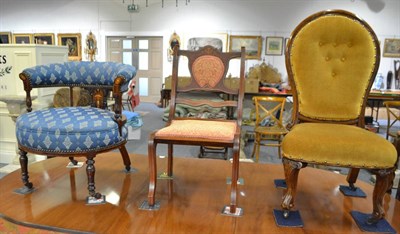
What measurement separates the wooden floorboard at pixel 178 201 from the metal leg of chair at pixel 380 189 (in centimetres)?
12

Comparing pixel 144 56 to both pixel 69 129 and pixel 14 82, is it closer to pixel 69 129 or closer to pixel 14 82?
pixel 14 82

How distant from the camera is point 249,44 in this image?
8.87 metres

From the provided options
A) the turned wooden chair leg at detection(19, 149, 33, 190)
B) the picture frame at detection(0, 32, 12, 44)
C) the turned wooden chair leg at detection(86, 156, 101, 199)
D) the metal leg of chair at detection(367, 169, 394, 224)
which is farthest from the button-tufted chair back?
the picture frame at detection(0, 32, 12, 44)

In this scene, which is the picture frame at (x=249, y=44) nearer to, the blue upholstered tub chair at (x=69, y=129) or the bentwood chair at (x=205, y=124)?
the bentwood chair at (x=205, y=124)

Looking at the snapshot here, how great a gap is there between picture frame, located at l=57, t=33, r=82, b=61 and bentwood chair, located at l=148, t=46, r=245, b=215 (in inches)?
325

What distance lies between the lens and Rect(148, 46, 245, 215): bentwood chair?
69.9 inches

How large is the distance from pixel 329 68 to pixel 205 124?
882 mm

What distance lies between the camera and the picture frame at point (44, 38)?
969 centimetres

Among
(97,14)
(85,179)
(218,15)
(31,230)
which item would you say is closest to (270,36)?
(218,15)

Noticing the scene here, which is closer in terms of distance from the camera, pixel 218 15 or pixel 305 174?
pixel 305 174

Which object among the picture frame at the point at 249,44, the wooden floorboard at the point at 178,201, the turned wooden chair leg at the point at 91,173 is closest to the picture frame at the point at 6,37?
the picture frame at the point at 249,44

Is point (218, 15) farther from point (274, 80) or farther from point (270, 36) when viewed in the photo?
point (274, 80)

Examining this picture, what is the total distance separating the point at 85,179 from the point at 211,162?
100 cm

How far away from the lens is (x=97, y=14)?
9.39m
